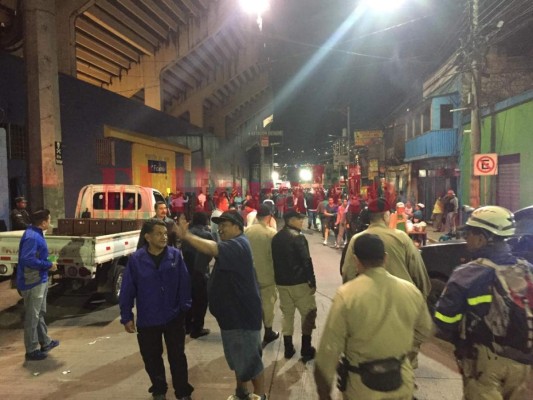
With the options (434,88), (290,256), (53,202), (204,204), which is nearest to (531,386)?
(290,256)

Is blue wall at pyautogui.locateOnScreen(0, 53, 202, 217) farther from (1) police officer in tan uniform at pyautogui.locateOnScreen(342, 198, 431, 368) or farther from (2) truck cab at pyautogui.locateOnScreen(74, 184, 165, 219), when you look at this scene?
(1) police officer in tan uniform at pyautogui.locateOnScreen(342, 198, 431, 368)

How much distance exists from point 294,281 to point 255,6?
24733 mm

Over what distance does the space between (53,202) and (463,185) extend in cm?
1769

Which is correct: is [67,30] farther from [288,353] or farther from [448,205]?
[448,205]

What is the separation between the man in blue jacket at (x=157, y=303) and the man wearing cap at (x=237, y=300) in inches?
15.2

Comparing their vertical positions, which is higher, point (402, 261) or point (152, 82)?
point (152, 82)

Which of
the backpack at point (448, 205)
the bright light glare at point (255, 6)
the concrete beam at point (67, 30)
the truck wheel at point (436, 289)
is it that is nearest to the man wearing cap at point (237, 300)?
the truck wheel at point (436, 289)

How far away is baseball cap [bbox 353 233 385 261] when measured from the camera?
7.73 feet

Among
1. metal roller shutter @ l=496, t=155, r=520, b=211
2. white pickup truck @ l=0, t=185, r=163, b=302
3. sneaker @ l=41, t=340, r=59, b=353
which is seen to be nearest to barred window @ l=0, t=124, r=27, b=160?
white pickup truck @ l=0, t=185, r=163, b=302

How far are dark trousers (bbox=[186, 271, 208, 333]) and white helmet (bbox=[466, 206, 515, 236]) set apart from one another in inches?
157

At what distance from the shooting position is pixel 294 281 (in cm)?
495

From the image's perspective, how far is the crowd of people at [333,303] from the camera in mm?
2287

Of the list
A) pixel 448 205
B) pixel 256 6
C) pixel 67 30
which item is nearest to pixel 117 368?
pixel 67 30

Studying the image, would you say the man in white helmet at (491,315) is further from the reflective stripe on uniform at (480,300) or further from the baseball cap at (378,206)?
the baseball cap at (378,206)
